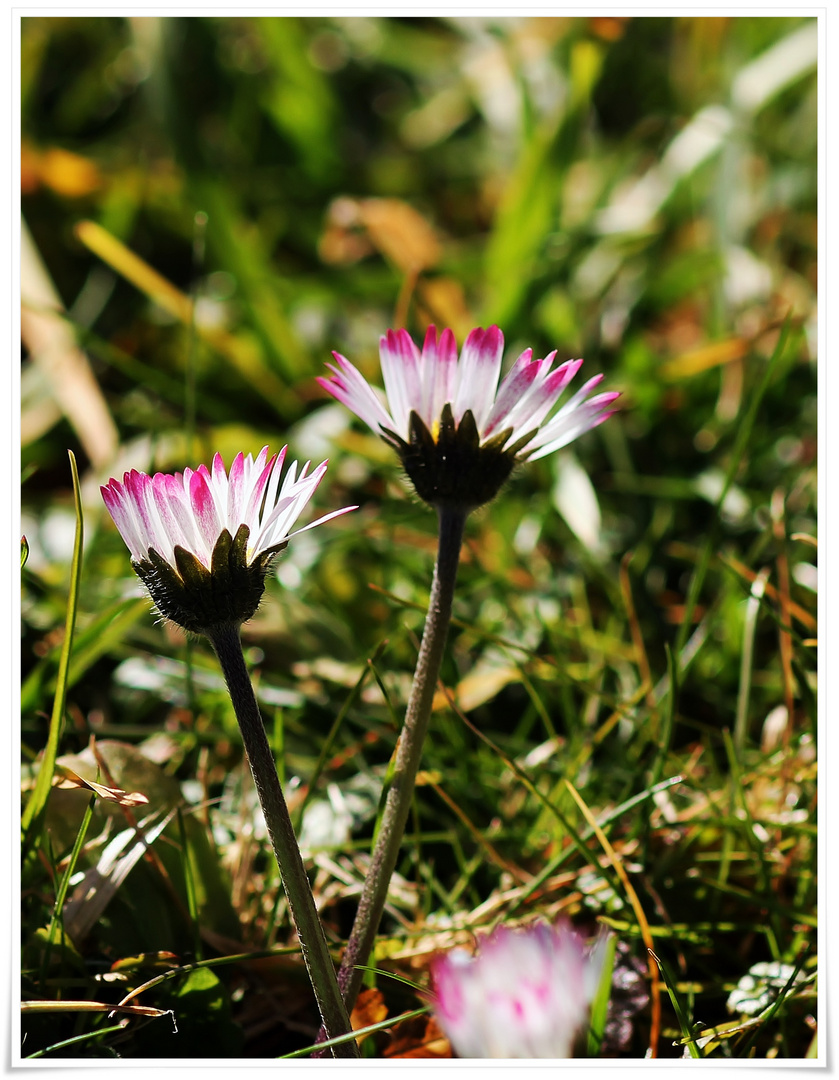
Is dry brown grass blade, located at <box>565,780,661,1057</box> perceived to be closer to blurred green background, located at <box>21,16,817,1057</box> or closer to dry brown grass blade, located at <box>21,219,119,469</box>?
blurred green background, located at <box>21,16,817,1057</box>

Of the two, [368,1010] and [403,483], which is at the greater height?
[403,483]

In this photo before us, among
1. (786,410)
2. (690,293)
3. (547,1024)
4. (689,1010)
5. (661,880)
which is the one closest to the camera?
(547,1024)

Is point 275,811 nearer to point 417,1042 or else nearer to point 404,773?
point 404,773

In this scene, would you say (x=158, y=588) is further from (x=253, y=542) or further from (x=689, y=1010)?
(x=689, y=1010)

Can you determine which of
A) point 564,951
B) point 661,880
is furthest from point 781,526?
point 564,951

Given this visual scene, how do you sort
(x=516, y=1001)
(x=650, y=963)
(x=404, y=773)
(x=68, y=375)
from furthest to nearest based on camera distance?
(x=68, y=375), (x=650, y=963), (x=404, y=773), (x=516, y=1001)

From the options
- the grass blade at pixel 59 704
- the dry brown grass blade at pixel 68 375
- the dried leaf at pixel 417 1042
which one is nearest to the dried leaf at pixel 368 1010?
the dried leaf at pixel 417 1042

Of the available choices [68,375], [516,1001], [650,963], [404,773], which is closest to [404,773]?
[404,773]
